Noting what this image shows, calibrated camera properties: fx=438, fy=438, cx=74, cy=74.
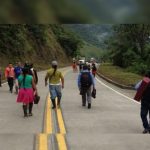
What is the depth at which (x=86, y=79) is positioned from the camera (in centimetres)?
1680

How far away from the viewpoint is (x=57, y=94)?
16.5m

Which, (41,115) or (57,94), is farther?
(57,94)

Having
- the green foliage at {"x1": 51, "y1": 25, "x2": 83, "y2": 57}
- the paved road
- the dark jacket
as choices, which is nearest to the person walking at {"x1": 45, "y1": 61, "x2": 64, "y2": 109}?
the paved road

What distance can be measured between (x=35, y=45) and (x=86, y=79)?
6089 cm

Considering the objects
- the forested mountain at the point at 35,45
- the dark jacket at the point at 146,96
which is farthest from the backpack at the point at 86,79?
the dark jacket at the point at 146,96

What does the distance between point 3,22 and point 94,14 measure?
362mm

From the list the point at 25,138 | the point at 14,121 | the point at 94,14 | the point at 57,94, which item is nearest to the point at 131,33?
the point at 57,94

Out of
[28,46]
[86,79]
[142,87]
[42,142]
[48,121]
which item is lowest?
[48,121]

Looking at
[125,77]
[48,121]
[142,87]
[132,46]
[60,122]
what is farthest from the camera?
[132,46]

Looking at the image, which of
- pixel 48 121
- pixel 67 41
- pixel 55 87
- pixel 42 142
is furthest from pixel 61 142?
pixel 67 41

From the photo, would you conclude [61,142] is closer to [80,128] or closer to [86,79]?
[80,128]

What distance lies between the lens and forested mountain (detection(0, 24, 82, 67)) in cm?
5559

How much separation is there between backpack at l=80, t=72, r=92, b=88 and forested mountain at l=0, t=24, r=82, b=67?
6672 millimetres

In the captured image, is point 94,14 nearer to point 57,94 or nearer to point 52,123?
point 52,123
